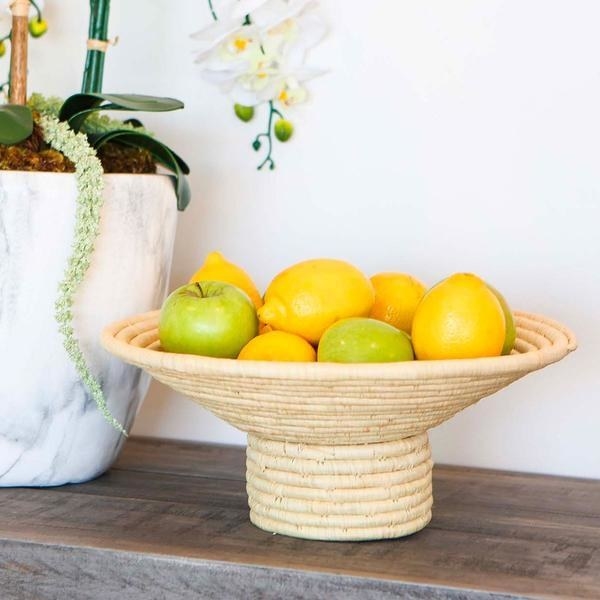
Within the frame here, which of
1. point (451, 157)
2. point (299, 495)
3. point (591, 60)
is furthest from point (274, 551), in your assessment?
point (591, 60)

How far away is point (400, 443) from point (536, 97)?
465 mm

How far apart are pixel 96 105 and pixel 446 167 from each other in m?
0.41

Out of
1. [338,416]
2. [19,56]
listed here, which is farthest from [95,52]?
[338,416]

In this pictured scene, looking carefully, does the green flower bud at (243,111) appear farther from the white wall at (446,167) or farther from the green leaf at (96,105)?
the green leaf at (96,105)

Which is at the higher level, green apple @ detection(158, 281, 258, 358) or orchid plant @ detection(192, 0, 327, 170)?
orchid plant @ detection(192, 0, 327, 170)

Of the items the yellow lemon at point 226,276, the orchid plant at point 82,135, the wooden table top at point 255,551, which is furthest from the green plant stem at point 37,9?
the wooden table top at point 255,551

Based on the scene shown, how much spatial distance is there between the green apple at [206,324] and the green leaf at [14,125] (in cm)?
23

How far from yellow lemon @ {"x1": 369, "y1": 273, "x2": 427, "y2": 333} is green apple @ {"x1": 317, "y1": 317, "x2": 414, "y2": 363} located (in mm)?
97

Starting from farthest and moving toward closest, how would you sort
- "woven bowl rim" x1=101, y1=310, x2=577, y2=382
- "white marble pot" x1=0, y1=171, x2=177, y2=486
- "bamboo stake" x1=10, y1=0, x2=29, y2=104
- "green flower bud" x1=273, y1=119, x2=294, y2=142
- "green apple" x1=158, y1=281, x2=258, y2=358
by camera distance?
"green flower bud" x1=273, y1=119, x2=294, y2=142, "bamboo stake" x1=10, y1=0, x2=29, y2=104, "white marble pot" x1=0, y1=171, x2=177, y2=486, "green apple" x1=158, y1=281, x2=258, y2=358, "woven bowl rim" x1=101, y1=310, x2=577, y2=382

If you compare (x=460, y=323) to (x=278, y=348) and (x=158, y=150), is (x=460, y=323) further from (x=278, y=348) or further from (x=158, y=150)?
(x=158, y=150)

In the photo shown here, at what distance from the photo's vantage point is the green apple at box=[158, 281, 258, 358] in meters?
0.85

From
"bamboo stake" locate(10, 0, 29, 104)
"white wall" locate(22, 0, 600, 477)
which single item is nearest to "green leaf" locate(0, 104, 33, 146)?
"bamboo stake" locate(10, 0, 29, 104)

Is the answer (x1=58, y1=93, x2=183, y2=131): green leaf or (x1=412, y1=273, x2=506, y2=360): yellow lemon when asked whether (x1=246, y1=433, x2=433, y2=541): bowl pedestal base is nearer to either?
(x1=412, y1=273, x2=506, y2=360): yellow lemon

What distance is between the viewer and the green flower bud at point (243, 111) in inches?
47.2
